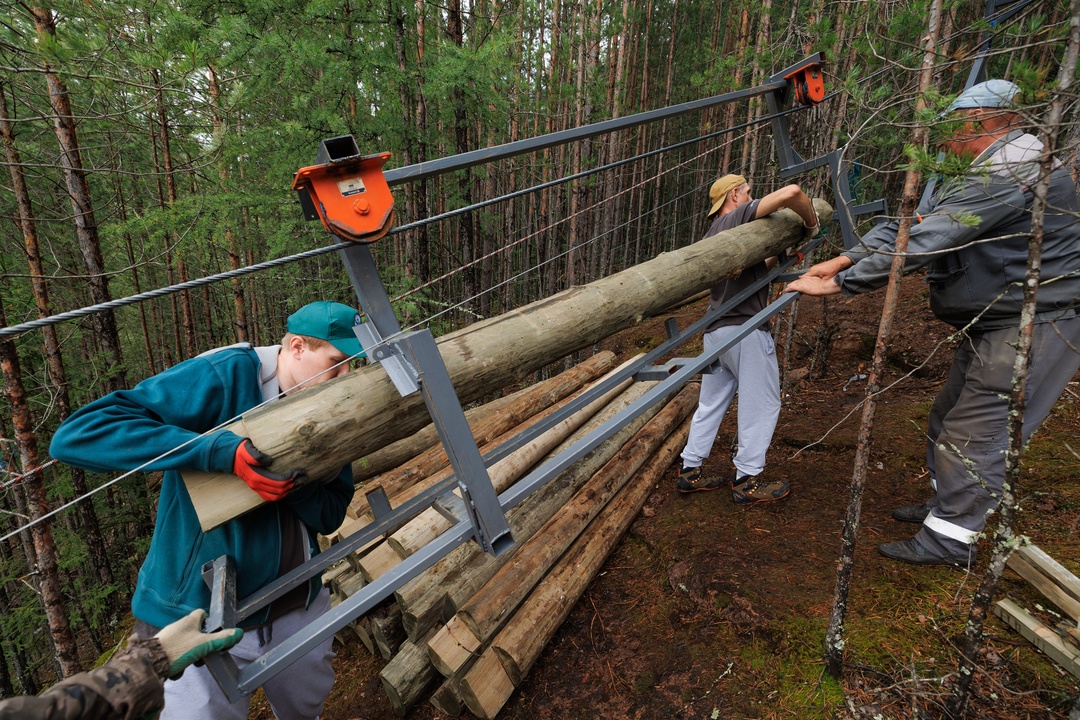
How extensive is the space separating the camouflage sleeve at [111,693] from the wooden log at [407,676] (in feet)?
5.70

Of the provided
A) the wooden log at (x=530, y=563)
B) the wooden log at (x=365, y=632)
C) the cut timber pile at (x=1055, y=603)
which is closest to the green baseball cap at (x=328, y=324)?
the wooden log at (x=530, y=563)

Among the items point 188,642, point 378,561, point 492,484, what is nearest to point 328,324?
point 492,484

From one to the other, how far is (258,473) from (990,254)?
3537mm

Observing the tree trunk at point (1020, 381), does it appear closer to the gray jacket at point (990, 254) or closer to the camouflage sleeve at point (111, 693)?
the gray jacket at point (990, 254)

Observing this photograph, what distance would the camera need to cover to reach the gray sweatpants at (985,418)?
2.44m

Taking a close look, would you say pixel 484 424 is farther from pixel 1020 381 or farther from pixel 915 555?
pixel 1020 381

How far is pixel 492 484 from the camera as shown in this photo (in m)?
2.16

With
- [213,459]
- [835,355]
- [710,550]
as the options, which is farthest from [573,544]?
[835,355]

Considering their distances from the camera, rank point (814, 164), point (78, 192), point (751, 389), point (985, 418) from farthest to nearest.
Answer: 1. point (78, 192)
2. point (751, 389)
3. point (814, 164)
4. point (985, 418)

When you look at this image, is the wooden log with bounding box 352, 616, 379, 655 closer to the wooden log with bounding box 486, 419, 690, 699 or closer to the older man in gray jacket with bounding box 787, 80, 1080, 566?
the wooden log with bounding box 486, 419, 690, 699

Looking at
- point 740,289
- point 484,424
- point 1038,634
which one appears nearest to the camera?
point 1038,634

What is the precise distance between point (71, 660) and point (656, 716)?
5260mm

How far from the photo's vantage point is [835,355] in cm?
661

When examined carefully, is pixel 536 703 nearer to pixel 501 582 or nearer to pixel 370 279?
pixel 501 582
